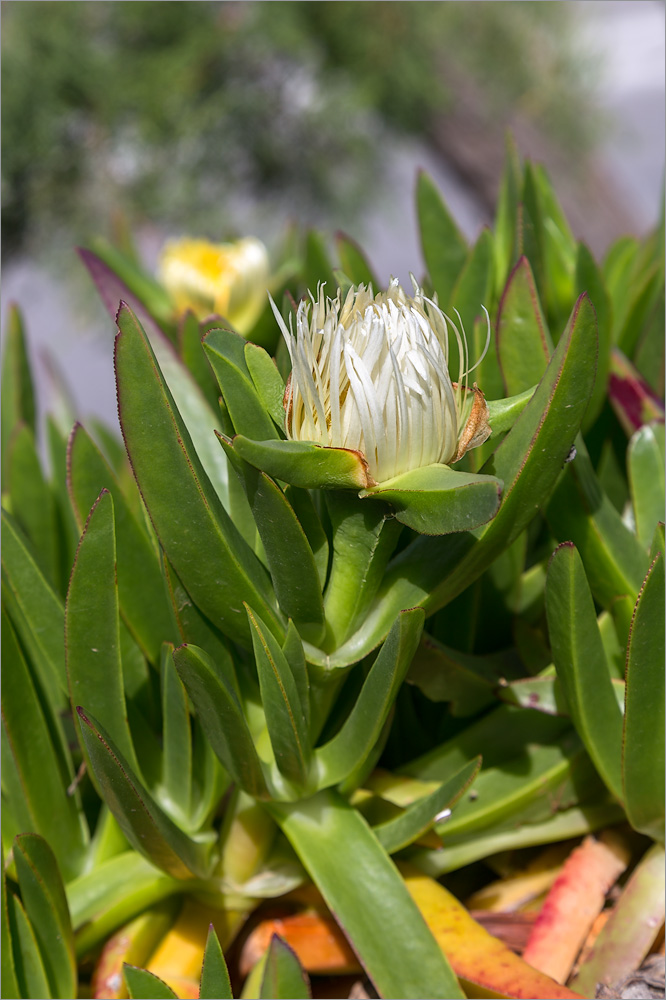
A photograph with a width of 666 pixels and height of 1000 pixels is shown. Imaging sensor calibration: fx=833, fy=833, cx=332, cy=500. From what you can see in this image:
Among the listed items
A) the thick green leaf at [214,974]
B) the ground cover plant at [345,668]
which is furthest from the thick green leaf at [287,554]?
the thick green leaf at [214,974]

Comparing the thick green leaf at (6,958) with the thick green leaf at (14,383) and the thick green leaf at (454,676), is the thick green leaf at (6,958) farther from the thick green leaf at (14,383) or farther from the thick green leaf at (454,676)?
the thick green leaf at (14,383)

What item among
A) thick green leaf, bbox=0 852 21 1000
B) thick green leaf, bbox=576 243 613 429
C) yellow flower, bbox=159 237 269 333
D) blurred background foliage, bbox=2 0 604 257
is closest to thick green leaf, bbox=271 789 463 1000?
thick green leaf, bbox=0 852 21 1000

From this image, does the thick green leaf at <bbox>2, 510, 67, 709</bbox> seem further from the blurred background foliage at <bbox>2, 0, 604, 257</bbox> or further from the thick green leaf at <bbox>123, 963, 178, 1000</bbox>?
the blurred background foliage at <bbox>2, 0, 604, 257</bbox>

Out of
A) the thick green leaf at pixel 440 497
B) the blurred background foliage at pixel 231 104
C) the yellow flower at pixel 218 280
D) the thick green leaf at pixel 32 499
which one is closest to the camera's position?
the thick green leaf at pixel 440 497

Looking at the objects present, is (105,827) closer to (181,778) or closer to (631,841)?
(181,778)

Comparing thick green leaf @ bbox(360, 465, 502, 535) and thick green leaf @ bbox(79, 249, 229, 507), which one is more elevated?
thick green leaf @ bbox(79, 249, 229, 507)

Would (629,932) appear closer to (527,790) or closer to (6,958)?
(527,790)

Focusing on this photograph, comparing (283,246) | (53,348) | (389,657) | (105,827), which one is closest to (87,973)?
(105,827)
